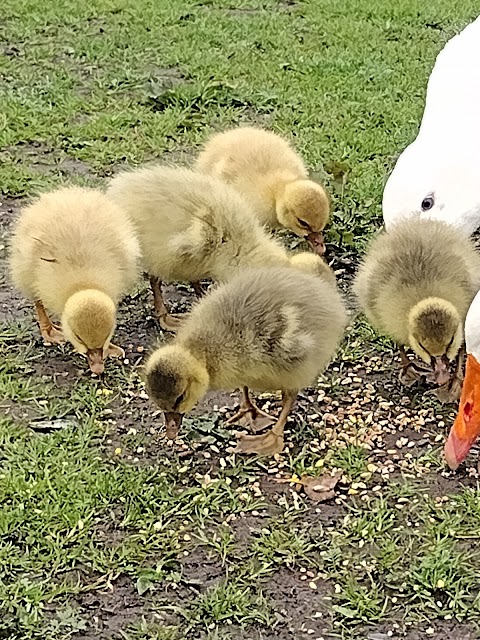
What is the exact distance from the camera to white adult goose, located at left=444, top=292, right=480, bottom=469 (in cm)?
262

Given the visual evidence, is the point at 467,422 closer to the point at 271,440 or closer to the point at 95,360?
the point at 271,440

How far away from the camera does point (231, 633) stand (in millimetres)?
2283

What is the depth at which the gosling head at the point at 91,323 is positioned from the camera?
305cm

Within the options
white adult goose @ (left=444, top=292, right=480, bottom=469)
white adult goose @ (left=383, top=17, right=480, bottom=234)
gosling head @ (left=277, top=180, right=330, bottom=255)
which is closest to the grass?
white adult goose @ (left=444, top=292, right=480, bottom=469)

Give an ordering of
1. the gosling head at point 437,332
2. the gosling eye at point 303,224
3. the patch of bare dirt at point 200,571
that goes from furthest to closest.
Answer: the gosling eye at point 303,224 → the gosling head at point 437,332 → the patch of bare dirt at point 200,571

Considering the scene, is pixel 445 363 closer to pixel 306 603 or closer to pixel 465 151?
pixel 306 603

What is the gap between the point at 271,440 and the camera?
9.52 ft

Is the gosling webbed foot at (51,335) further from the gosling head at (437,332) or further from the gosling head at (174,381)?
the gosling head at (437,332)

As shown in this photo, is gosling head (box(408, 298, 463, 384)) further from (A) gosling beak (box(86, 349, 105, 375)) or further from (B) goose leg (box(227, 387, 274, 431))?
(A) gosling beak (box(86, 349, 105, 375))

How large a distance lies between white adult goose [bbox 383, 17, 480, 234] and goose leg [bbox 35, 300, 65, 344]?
121 cm

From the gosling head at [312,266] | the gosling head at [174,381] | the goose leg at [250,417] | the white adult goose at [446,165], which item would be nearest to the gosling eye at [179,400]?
the gosling head at [174,381]

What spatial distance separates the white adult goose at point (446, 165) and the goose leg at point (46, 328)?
1.21m

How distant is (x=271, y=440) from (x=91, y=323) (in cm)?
65

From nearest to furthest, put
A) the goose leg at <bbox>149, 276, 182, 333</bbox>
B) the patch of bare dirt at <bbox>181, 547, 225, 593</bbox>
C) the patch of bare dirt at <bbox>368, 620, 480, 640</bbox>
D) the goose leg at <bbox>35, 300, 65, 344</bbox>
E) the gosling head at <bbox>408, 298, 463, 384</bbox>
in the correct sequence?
the patch of bare dirt at <bbox>368, 620, 480, 640</bbox> → the patch of bare dirt at <bbox>181, 547, 225, 593</bbox> → the gosling head at <bbox>408, 298, 463, 384</bbox> → the goose leg at <bbox>35, 300, 65, 344</bbox> → the goose leg at <bbox>149, 276, 182, 333</bbox>
